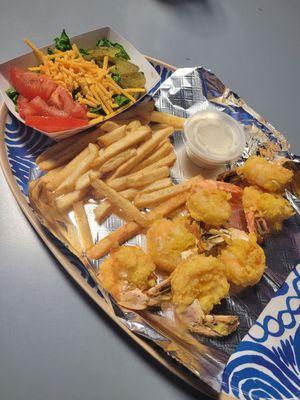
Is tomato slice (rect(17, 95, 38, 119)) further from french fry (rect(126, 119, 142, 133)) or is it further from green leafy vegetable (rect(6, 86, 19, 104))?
french fry (rect(126, 119, 142, 133))

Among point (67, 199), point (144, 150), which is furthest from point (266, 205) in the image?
point (67, 199)

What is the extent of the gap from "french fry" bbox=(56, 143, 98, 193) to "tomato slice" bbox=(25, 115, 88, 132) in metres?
0.16

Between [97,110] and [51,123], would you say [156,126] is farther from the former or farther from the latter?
[51,123]

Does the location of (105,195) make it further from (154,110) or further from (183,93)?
(183,93)

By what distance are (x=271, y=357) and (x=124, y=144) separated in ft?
4.37

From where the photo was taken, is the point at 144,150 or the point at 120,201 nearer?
the point at 120,201

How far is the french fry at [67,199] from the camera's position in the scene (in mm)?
2156

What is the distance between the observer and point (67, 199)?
2.17 m

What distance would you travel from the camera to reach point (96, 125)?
7.77 ft

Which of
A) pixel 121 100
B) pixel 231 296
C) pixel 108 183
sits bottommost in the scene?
pixel 231 296

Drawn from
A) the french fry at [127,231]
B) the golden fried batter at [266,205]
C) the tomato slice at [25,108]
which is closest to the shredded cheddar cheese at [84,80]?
the tomato slice at [25,108]

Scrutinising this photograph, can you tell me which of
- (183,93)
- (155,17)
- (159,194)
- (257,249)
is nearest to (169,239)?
(159,194)

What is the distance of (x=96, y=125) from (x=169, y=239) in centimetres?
81

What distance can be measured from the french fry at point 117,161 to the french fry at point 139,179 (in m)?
0.07
